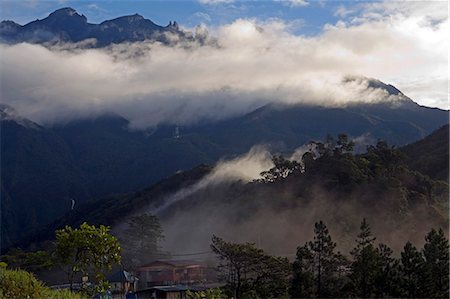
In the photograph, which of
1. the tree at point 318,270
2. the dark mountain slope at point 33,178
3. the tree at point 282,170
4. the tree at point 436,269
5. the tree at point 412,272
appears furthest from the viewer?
the dark mountain slope at point 33,178

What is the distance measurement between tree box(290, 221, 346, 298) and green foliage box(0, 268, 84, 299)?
1982 cm

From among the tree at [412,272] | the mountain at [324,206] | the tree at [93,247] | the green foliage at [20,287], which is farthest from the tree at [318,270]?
the green foliage at [20,287]

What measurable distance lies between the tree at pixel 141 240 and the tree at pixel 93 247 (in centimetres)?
4084

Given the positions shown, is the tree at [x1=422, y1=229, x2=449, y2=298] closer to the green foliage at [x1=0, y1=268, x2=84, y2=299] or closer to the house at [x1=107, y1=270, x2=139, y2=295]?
the green foliage at [x1=0, y1=268, x2=84, y2=299]

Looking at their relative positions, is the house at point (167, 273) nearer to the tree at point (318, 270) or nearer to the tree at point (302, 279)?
the tree at point (318, 270)

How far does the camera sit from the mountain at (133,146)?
125938 millimetres

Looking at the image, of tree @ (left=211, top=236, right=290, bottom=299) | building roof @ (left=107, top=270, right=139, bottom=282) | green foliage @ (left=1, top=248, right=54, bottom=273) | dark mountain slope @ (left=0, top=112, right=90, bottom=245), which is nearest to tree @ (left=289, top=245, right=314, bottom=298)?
tree @ (left=211, top=236, right=290, bottom=299)

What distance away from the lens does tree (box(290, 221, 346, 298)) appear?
27219 millimetres

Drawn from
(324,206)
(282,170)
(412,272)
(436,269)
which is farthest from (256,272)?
(282,170)

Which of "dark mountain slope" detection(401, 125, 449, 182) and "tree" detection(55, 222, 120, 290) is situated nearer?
"tree" detection(55, 222, 120, 290)

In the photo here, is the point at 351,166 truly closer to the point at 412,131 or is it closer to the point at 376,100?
the point at 412,131

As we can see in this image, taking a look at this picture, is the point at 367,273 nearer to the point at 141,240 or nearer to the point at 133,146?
the point at 141,240

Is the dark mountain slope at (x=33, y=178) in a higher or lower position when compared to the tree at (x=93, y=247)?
higher

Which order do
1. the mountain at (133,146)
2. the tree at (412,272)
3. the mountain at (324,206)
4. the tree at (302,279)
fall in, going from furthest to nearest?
1. the mountain at (133,146)
2. the mountain at (324,206)
3. the tree at (302,279)
4. the tree at (412,272)
